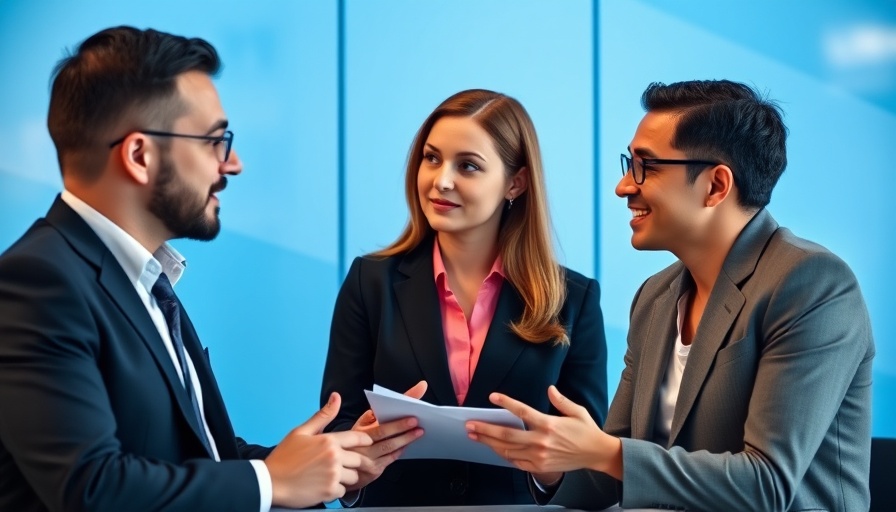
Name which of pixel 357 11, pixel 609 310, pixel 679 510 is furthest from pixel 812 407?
pixel 357 11

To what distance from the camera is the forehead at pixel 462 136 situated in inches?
114

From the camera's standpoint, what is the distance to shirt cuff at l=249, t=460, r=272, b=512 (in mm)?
1849

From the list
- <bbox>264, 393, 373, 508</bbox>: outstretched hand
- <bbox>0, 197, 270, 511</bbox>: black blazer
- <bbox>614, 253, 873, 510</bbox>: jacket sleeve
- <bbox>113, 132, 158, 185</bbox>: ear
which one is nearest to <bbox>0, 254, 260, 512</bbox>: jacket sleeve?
<bbox>0, 197, 270, 511</bbox>: black blazer

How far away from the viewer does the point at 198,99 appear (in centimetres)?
209

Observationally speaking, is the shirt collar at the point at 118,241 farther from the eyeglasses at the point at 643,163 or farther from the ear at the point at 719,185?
A: the ear at the point at 719,185

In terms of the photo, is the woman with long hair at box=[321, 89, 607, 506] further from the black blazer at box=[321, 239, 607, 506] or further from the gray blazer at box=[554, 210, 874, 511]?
the gray blazer at box=[554, 210, 874, 511]

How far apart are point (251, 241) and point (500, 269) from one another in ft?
5.31

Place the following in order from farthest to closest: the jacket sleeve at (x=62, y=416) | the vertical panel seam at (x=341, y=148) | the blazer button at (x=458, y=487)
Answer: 1. the vertical panel seam at (x=341, y=148)
2. the blazer button at (x=458, y=487)
3. the jacket sleeve at (x=62, y=416)

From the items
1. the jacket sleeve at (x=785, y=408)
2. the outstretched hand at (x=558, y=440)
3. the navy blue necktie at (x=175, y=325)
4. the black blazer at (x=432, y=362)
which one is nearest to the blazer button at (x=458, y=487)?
the black blazer at (x=432, y=362)

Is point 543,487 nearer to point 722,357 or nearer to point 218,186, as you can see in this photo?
point 722,357

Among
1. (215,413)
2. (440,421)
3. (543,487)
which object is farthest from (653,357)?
(215,413)

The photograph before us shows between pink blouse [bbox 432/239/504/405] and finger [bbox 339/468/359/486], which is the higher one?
pink blouse [bbox 432/239/504/405]

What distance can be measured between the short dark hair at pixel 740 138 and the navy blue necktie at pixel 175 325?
46.1 inches

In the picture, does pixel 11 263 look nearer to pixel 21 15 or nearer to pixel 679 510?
pixel 679 510
